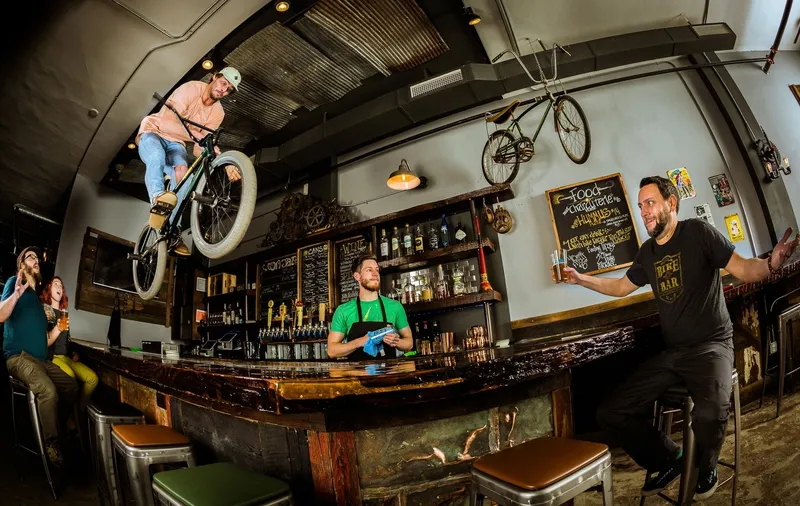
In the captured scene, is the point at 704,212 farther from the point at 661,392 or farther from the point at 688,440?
the point at 688,440

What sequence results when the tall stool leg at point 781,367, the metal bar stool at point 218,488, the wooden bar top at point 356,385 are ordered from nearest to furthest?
1. the wooden bar top at point 356,385
2. the metal bar stool at point 218,488
3. the tall stool leg at point 781,367

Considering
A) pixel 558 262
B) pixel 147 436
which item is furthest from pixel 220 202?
pixel 558 262

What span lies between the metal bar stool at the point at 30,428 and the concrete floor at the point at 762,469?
2.12 meters

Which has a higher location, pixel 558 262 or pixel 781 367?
pixel 558 262

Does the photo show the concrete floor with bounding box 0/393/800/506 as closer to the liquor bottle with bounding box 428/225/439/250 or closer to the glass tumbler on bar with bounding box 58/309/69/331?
the glass tumbler on bar with bounding box 58/309/69/331

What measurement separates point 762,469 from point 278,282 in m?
4.32

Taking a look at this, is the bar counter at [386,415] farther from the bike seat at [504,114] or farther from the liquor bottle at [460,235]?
the bike seat at [504,114]

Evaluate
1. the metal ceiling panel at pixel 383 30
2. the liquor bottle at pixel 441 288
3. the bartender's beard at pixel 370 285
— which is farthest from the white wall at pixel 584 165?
the bartender's beard at pixel 370 285

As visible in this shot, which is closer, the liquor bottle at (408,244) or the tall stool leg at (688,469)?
the tall stool leg at (688,469)

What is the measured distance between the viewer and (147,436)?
1.40 m

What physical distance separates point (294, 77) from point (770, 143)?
2.87 metres

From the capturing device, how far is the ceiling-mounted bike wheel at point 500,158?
9.58 feet

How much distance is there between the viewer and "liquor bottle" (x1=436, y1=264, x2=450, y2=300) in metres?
3.25

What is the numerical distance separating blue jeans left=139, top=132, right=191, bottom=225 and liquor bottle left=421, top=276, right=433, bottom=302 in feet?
7.26
